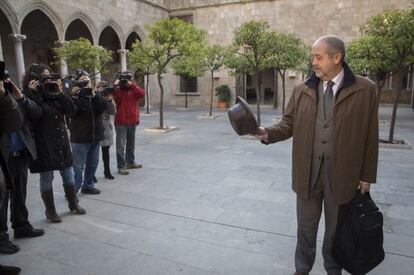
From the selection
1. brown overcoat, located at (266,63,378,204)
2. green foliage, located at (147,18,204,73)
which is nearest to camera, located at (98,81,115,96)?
brown overcoat, located at (266,63,378,204)

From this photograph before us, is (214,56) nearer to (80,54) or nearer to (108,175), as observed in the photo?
(80,54)

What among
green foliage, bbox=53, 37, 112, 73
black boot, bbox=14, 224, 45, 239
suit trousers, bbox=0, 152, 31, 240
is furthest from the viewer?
green foliage, bbox=53, 37, 112, 73

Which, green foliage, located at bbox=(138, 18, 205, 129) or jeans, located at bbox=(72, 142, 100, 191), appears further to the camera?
green foliage, located at bbox=(138, 18, 205, 129)

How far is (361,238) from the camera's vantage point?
7.44ft

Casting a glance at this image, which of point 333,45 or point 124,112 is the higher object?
point 333,45

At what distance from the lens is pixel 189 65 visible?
51.6 ft

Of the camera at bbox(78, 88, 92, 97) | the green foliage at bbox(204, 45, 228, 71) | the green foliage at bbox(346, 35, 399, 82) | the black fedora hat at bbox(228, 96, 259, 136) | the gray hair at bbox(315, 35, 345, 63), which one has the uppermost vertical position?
the green foliage at bbox(204, 45, 228, 71)

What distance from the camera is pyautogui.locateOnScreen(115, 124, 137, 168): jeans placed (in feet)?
19.8

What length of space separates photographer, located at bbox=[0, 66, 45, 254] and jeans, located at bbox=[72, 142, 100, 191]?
42.7 inches

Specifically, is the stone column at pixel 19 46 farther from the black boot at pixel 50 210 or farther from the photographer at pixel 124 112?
the black boot at pixel 50 210

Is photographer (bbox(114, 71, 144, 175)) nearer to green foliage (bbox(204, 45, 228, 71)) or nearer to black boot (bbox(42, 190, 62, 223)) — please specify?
black boot (bbox(42, 190, 62, 223))

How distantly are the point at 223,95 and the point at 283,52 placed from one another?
9284 mm

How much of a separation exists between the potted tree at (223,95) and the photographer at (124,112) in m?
14.4

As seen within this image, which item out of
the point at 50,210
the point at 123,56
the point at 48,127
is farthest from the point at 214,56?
the point at 50,210
